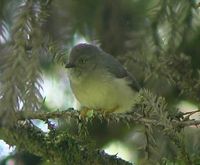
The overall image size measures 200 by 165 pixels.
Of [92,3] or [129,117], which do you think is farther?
[92,3]

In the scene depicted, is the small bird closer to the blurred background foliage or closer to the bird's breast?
the bird's breast

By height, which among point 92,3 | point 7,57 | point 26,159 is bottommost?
point 26,159

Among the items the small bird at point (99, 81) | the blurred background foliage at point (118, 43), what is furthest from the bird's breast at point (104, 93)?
the blurred background foliage at point (118, 43)

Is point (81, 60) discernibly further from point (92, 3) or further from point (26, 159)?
point (26, 159)

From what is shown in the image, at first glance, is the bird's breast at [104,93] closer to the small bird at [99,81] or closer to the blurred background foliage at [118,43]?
the small bird at [99,81]

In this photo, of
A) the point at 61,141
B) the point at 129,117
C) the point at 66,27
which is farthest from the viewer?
the point at 66,27

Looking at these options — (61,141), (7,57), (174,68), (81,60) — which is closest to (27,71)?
(7,57)

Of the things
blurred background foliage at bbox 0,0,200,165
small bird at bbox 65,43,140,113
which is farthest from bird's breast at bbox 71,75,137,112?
blurred background foliage at bbox 0,0,200,165

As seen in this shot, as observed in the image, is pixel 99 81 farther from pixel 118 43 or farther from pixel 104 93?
pixel 118 43
